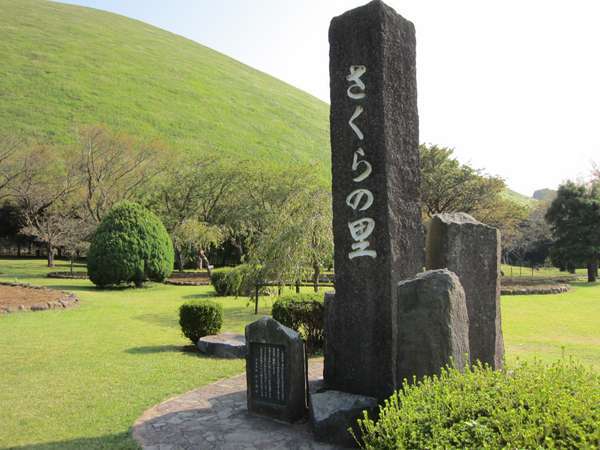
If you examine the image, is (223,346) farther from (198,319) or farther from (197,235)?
(197,235)

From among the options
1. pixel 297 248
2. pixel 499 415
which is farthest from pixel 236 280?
pixel 499 415

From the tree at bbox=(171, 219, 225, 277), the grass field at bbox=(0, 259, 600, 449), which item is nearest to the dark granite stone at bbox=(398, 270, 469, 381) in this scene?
the grass field at bbox=(0, 259, 600, 449)

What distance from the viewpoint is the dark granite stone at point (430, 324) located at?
4.89 meters

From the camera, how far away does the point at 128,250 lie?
69.8 ft

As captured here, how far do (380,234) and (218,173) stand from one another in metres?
31.7

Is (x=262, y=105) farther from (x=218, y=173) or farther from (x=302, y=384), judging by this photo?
(x=302, y=384)

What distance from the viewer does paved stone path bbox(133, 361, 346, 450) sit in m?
5.15

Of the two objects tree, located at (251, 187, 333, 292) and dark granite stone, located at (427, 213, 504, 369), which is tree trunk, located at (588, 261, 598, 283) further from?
dark granite stone, located at (427, 213, 504, 369)

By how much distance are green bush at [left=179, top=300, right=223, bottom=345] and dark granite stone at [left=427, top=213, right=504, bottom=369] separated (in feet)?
17.5

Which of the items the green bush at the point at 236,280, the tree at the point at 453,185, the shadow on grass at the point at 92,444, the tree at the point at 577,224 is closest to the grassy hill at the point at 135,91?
the tree at the point at 453,185

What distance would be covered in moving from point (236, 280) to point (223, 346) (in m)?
9.08

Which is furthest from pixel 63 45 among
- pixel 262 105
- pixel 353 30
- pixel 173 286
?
pixel 353 30

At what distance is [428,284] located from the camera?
5.01 meters

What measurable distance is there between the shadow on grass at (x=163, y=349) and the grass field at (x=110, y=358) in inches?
0.8
